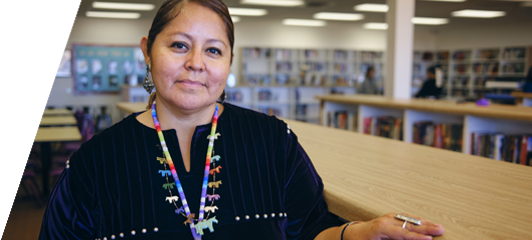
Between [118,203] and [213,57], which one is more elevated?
[213,57]

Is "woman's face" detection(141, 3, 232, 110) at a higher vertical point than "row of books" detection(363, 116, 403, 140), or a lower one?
higher

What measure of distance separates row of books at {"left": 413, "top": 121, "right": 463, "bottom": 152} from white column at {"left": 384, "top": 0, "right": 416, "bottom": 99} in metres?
1.23

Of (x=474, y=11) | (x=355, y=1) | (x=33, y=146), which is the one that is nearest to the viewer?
(x=33, y=146)

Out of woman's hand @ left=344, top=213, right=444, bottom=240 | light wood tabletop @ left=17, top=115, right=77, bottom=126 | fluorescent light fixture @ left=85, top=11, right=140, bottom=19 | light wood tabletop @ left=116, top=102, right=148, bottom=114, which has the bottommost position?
light wood tabletop @ left=17, top=115, right=77, bottom=126

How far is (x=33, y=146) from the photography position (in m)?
5.45

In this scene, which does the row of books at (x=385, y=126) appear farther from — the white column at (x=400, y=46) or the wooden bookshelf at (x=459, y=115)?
the white column at (x=400, y=46)

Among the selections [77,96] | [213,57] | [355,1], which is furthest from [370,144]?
[77,96]

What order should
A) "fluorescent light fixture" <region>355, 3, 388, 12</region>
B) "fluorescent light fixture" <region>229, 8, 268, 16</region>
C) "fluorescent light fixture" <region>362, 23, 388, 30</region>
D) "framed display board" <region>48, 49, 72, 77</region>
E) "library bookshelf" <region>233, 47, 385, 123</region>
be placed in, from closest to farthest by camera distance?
"fluorescent light fixture" <region>355, 3, 388, 12</region>
"fluorescent light fixture" <region>229, 8, 268, 16</region>
"library bookshelf" <region>233, 47, 385, 123</region>
"framed display board" <region>48, 49, 72, 77</region>
"fluorescent light fixture" <region>362, 23, 388, 30</region>

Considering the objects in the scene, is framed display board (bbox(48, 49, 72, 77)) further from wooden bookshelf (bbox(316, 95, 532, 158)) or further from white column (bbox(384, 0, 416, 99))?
white column (bbox(384, 0, 416, 99))

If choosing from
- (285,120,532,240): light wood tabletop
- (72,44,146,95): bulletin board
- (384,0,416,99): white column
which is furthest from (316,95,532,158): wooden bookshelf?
(72,44,146,95): bulletin board

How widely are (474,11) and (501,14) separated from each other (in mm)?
870

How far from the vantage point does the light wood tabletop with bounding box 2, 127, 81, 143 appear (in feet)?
13.7

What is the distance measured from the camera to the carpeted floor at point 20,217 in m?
3.51

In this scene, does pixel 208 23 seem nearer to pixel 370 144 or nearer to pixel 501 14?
pixel 370 144
